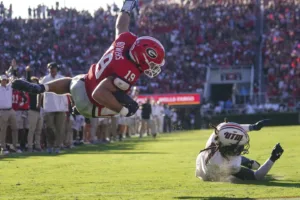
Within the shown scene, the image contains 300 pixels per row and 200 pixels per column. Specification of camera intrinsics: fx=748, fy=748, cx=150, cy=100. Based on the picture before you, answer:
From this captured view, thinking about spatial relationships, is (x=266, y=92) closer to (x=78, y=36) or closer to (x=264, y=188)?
(x=78, y=36)

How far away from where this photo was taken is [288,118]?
46844 mm

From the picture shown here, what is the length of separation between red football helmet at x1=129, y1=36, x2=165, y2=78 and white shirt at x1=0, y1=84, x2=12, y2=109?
8.58 meters

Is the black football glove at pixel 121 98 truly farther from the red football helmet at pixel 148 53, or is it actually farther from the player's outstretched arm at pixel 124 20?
the player's outstretched arm at pixel 124 20

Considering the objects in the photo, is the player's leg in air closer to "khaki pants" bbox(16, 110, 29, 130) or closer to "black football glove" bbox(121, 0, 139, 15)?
"black football glove" bbox(121, 0, 139, 15)

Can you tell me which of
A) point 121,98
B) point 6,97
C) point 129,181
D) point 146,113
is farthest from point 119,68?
point 146,113

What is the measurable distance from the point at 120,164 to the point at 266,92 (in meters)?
36.0

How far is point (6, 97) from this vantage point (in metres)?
19.1

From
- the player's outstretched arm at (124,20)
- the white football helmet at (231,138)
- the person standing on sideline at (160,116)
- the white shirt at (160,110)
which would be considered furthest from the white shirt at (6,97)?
the white shirt at (160,110)

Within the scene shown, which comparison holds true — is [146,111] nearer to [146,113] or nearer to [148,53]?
[146,113]

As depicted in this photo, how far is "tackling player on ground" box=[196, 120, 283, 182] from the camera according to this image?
33.4 ft

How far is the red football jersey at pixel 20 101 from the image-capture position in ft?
67.5

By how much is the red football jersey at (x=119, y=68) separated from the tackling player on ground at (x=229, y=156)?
1562mm

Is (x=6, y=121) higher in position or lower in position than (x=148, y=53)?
lower

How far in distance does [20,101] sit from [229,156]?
1149 cm
